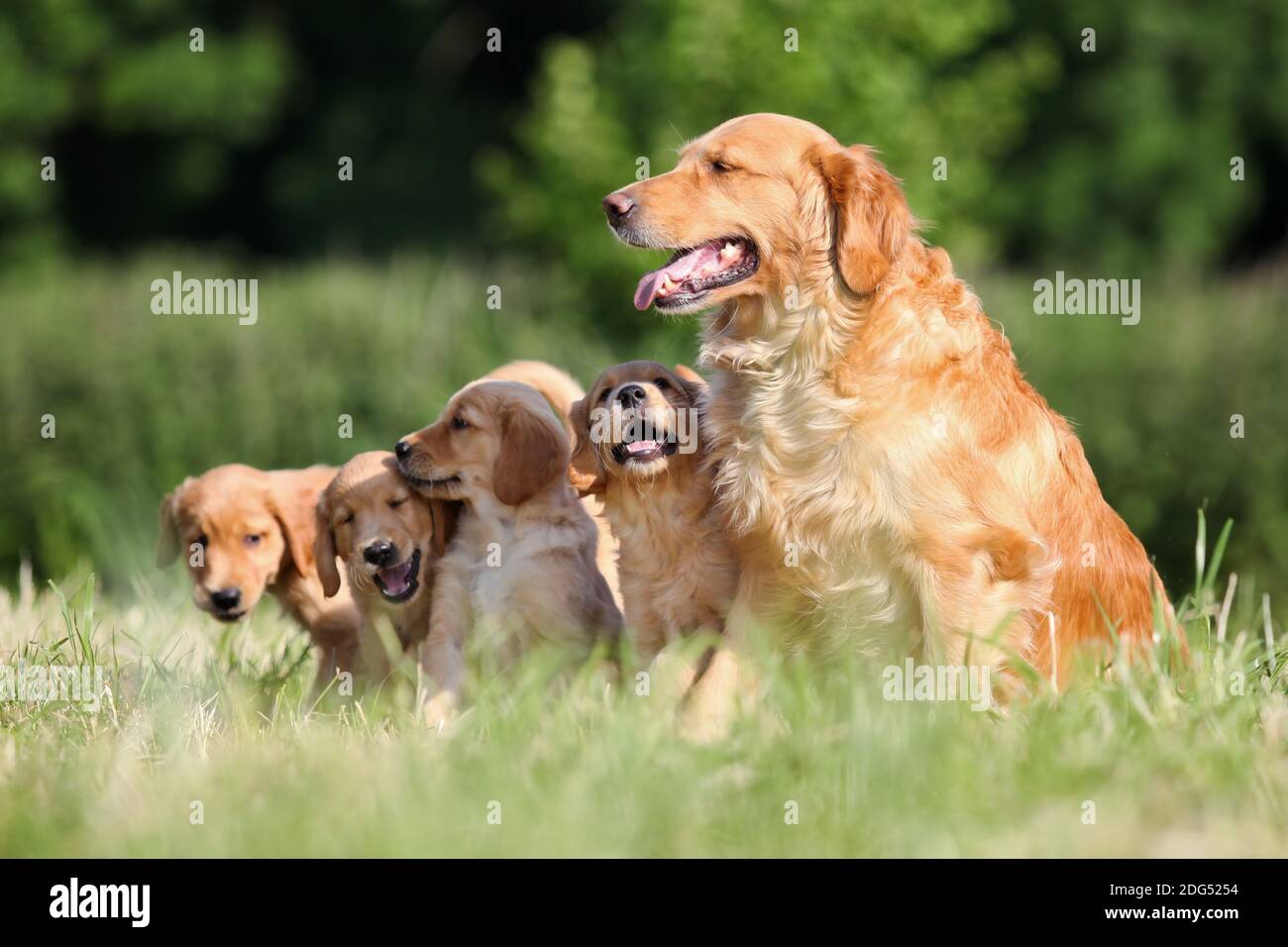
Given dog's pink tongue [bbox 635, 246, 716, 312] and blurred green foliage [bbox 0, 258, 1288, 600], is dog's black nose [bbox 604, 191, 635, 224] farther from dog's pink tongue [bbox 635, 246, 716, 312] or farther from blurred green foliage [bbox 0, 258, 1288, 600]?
blurred green foliage [bbox 0, 258, 1288, 600]

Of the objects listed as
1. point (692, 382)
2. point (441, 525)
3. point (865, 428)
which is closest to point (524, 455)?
point (441, 525)

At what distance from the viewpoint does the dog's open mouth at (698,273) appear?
4.62 meters

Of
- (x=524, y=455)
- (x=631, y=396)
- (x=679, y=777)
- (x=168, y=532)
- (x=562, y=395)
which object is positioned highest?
(x=562, y=395)

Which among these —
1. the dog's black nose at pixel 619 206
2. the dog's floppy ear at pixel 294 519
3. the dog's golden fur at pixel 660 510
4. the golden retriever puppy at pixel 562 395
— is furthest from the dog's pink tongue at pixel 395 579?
the dog's black nose at pixel 619 206

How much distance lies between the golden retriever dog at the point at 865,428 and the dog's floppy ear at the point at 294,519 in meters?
1.77

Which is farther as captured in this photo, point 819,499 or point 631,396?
point 631,396

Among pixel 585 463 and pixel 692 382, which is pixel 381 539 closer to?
pixel 585 463

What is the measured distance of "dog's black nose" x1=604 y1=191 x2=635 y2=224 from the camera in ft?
15.4

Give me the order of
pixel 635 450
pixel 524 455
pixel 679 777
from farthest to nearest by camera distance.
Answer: pixel 524 455
pixel 635 450
pixel 679 777

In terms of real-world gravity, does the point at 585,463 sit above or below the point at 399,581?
above

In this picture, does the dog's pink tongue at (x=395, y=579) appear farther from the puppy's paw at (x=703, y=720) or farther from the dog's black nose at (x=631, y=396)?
the puppy's paw at (x=703, y=720)

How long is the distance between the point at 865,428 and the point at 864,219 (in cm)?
59

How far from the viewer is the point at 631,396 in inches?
195
